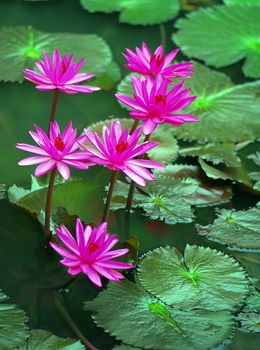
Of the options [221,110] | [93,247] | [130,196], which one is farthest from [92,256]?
[221,110]

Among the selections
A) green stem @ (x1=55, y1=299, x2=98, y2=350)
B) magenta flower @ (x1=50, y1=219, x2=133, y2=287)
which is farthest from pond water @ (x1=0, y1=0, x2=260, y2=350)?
magenta flower @ (x1=50, y1=219, x2=133, y2=287)

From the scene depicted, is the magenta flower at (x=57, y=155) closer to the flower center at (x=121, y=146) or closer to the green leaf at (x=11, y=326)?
Result: the flower center at (x=121, y=146)

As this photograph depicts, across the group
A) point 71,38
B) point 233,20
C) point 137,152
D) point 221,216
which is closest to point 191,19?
point 233,20

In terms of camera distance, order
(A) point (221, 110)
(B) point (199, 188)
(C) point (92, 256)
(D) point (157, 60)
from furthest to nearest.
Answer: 1. (A) point (221, 110)
2. (B) point (199, 188)
3. (D) point (157, 60)
4. (C) point (92, 256)

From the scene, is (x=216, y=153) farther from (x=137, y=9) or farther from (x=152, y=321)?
(x=137, y=9)

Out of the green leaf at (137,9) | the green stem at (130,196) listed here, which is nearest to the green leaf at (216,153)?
the green stem at (130,196)
